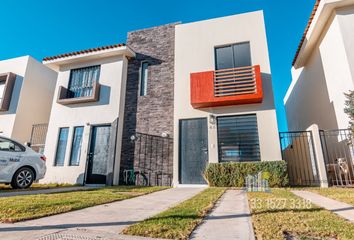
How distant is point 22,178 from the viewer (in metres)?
6.10

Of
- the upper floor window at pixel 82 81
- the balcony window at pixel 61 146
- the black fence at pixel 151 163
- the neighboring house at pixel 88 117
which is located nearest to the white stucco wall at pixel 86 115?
the neighboring house at pixel 88 117

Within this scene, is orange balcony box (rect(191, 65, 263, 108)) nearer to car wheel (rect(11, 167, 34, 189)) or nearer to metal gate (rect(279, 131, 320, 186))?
metal gate (rect(279, 131, 320, 186))

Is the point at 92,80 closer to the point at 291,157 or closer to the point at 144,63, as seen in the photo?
the point at 144,63

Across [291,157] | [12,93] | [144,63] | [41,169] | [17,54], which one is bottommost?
[41,169]

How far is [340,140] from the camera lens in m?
6.79

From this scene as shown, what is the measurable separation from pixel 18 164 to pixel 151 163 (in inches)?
171

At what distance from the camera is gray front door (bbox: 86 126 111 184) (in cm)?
845

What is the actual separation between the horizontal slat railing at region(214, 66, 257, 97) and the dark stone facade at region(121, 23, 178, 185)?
83.0 inches

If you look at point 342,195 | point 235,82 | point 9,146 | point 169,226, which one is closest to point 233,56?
point 235,82

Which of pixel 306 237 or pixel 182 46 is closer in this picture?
pixel 306 237

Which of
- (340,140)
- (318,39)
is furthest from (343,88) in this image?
(318,39)

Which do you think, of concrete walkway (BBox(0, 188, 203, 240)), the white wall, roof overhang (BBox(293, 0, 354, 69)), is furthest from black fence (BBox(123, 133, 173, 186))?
roof overhang (BBox(293, 0, 354, 69))

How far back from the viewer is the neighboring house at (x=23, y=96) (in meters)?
10.8

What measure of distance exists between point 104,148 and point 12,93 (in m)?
7.07
